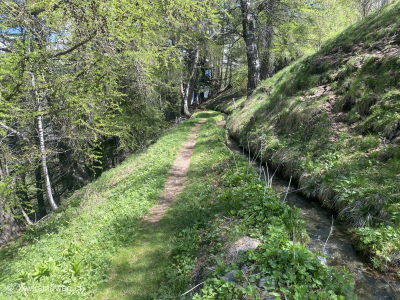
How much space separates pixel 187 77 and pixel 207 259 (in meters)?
22.2

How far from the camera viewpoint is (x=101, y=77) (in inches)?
276

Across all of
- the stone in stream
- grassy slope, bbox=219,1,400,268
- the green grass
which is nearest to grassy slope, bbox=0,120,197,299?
the green grass

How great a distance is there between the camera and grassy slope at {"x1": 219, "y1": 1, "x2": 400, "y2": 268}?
4.52 m

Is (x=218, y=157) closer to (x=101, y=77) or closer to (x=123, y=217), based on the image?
(x=123, y=217)

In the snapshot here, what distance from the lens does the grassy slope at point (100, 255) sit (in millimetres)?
4184

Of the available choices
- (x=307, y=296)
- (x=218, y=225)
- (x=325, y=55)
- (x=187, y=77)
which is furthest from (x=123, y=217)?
(x=187, y=77)

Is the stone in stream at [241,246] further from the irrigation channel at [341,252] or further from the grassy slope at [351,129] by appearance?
the grassy slope at [351,129]

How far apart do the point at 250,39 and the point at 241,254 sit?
1347 cm

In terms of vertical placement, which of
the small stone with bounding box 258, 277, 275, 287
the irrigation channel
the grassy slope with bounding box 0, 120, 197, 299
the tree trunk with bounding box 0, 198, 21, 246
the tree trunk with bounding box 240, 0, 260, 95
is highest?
the tree trunk with bounding box 240, 0, 260, 95

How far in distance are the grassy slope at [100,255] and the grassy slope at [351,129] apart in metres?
4.10

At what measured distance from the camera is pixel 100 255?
4.89 m

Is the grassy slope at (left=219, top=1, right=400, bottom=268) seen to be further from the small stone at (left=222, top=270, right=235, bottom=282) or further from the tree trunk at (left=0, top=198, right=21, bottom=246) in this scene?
the tree trunk at (left=0, top=198, right=21, bottom=246)

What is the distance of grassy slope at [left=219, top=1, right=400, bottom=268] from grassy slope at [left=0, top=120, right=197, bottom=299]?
4.10 meters

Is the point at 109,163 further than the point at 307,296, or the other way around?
the point at 109,163
